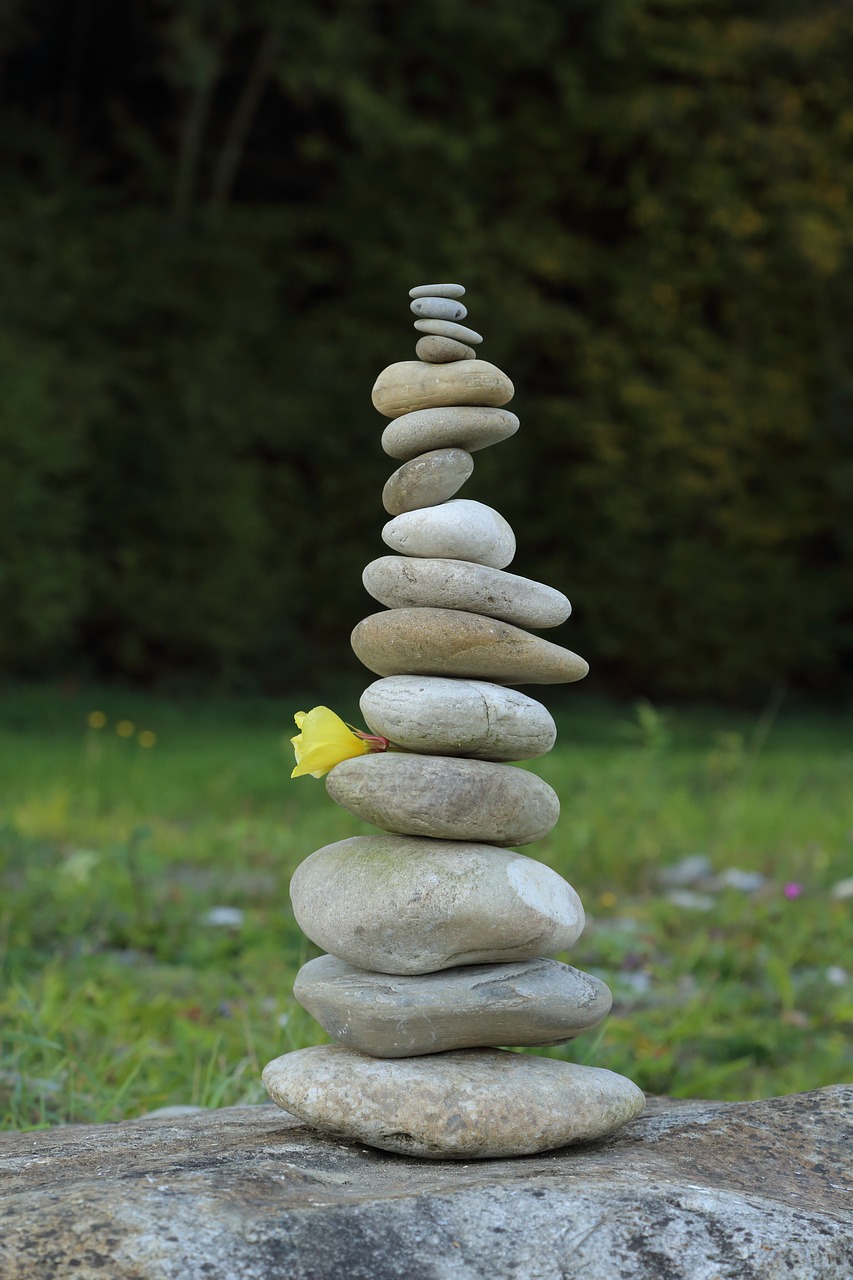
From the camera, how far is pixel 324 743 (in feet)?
8.78

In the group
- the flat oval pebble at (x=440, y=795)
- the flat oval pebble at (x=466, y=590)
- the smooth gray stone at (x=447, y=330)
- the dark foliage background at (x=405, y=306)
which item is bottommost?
the flat oval pebble at (x=440, y=795)

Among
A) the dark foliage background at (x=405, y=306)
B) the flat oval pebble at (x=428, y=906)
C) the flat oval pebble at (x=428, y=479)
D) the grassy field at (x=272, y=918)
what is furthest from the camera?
the dark foliage background at (x=405, y=306)

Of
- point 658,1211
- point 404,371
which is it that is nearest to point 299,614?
point 404,371

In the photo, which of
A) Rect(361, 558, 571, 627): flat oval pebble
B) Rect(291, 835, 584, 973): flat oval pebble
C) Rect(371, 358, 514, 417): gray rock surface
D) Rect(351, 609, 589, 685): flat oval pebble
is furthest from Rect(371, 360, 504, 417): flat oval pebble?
Rect(291, 835, 584, 973): flat oval pebble

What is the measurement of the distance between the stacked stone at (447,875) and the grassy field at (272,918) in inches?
37.6

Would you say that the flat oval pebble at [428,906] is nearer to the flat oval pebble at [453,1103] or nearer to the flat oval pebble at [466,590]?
the flat oval pebble at [453,1103]

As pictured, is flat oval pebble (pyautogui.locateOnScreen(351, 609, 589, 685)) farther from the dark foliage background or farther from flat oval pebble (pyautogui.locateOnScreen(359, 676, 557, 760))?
the dark foliage background

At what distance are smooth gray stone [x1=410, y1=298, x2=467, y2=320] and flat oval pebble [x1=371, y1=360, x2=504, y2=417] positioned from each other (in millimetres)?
98

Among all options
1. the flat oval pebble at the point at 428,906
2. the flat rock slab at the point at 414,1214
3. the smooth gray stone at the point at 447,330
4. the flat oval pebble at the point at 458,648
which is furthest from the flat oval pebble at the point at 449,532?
the flat rock slab at the point at 414,1214

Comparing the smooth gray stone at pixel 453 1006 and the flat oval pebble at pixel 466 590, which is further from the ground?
the flat oval pebble at pixel 466 590

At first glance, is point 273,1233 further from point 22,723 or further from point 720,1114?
point 22,723

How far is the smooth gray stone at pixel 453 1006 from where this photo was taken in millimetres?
2514

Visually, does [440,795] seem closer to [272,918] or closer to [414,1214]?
[414,1214]

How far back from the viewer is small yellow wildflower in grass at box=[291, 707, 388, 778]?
266cm
